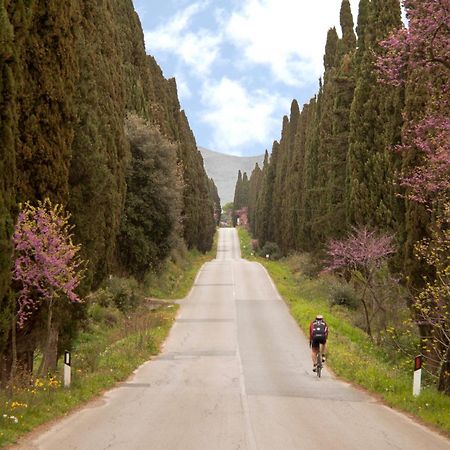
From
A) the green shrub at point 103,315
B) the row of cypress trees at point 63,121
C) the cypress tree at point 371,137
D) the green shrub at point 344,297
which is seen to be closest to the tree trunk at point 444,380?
the row of cypress trees at point 63,121

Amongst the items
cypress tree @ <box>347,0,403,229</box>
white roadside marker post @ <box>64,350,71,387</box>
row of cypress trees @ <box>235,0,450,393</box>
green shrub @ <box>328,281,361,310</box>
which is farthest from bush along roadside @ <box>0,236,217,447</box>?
cypress tree @ <box>347,0,403,229</box>

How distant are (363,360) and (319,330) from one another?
8.30 ft

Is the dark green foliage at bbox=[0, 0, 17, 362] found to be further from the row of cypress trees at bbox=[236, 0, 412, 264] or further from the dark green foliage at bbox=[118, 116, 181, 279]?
the dark green foliage at bbox=[118, 116, 181, 279]

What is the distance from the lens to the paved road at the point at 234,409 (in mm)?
9750

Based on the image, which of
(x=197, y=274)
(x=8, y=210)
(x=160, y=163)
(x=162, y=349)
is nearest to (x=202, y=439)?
(x=8, y=210)

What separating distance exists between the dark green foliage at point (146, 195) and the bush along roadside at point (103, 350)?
6.10 ft

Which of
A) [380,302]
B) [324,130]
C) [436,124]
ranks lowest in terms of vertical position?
[380,302]

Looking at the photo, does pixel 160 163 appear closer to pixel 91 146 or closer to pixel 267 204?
pixel 91 146

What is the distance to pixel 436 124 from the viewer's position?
10641mm

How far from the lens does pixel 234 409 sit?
1253 cm

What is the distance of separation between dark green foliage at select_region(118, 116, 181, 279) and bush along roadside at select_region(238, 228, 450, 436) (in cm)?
822

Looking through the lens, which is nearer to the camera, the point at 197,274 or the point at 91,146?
the point at 91,146

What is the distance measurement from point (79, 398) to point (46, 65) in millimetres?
7787

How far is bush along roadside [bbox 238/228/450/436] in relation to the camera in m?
12.9
